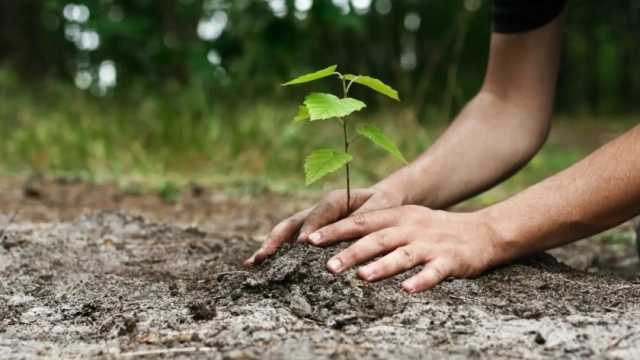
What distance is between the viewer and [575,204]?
185cm

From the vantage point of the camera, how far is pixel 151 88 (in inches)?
223

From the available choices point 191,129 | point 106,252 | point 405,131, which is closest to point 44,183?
point 191,129

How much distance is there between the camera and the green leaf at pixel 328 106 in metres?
1.62

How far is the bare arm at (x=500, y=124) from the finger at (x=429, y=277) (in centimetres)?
43

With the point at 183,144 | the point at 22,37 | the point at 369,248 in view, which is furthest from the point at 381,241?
the point at 22,37

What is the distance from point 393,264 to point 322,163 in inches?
9.2

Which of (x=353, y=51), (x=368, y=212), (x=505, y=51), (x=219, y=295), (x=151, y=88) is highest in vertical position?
(x=353, y=51)

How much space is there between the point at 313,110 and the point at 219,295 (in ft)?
1.43

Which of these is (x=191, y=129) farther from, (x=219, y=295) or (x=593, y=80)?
(x=593, y=80)

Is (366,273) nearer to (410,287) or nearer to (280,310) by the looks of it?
(410,287)

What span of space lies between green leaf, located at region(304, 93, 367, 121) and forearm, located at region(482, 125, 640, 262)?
1.30 ft

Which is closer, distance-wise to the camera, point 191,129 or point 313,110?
point 313,110

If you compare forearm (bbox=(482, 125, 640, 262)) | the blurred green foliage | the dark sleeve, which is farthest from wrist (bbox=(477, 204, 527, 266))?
the blurred green foliage

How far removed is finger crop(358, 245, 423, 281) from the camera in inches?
68.3
